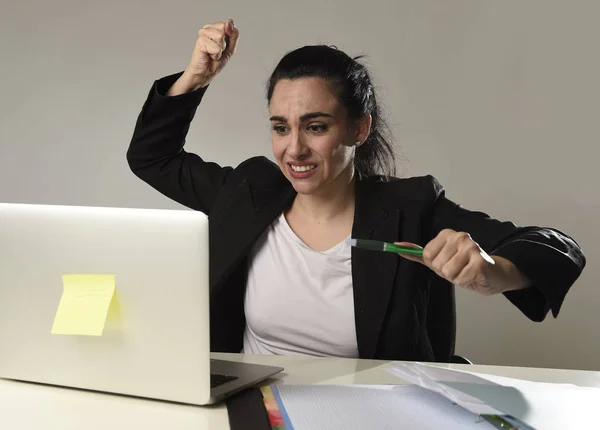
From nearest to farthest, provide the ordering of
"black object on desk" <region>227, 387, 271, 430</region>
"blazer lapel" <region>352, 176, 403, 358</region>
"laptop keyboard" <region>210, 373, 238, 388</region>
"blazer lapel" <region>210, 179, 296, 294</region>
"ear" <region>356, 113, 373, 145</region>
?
"black object on desk" <region>227, 387, 271, 430</region>
"laptop keyboard" <region>210, 373, 238, 388</region>
"blazer lapel" <region>352, 176, 403, 358</region>
"blazer lapel" <region>210, 179, 296, 294</region>
"ear" <region>356, 113, 373, 145</region>

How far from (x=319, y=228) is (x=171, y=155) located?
462 millimetres

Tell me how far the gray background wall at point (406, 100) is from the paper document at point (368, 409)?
1.65 metres

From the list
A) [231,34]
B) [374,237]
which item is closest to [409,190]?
[374,237]

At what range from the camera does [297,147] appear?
5.43ft

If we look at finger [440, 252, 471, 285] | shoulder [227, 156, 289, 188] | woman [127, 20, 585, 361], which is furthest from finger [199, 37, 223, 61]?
finger [440, 252, 471, 285]

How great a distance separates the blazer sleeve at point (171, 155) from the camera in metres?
1.88

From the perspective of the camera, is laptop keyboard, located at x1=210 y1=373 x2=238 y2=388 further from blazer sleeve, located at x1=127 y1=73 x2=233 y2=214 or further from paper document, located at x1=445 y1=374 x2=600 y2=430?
blazer sleeve, located at x1=127 y1=73 x2=233 y2=214

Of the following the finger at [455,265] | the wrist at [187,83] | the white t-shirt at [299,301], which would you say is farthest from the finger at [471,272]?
the wrist at [187,83]

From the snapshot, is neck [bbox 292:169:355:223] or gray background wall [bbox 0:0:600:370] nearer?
neck [bbox 292:169:355:223]

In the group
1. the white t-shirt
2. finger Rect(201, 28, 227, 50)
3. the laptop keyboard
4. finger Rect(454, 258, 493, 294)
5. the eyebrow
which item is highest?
finger Rect(201, 28, 227, 50)

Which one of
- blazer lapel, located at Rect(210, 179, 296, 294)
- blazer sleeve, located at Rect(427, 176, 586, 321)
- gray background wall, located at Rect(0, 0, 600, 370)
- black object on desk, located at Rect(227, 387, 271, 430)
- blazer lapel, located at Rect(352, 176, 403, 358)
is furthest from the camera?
gray background wall, located at Rect(0, 0, 600, 370)

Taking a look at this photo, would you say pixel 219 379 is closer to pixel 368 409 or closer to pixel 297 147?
pixel 368 409

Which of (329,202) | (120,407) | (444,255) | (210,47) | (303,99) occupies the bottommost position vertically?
(120,407)

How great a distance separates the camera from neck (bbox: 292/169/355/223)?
1766 millimetres
